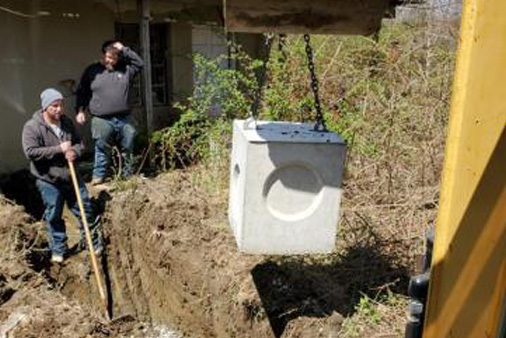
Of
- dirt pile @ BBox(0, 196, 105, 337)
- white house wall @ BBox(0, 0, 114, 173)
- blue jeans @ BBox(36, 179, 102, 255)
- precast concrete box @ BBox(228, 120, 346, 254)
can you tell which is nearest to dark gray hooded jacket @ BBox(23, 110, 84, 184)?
blue jeans @ BBox(36, 179, 102, 255)

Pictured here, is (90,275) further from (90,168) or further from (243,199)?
(243,199)

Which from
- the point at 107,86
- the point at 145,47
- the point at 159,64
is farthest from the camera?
the point at 159,64

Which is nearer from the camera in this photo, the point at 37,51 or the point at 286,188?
the point at 286,188

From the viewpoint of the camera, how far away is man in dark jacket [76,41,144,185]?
8.26 metres

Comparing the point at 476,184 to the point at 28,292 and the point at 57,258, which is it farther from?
the point at 57,258

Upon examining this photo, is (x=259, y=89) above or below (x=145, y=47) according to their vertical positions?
below

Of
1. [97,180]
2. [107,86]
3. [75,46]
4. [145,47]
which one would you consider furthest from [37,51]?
[97,180]

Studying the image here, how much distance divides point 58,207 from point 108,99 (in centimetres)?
213

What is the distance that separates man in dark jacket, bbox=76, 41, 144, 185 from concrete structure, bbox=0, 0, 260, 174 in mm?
1045

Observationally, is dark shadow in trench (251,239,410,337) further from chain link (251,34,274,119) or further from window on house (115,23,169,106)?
window on house (115,23,169,106)

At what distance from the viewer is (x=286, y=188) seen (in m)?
3.93

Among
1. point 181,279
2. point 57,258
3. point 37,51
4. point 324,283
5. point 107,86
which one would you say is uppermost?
point 37,51

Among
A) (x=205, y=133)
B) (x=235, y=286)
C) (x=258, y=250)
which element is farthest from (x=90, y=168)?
(x=258, y=250)

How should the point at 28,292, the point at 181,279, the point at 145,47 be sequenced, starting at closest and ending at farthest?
1. the point at 28,292
2. the point at 181,279
3. the point at 145,47
